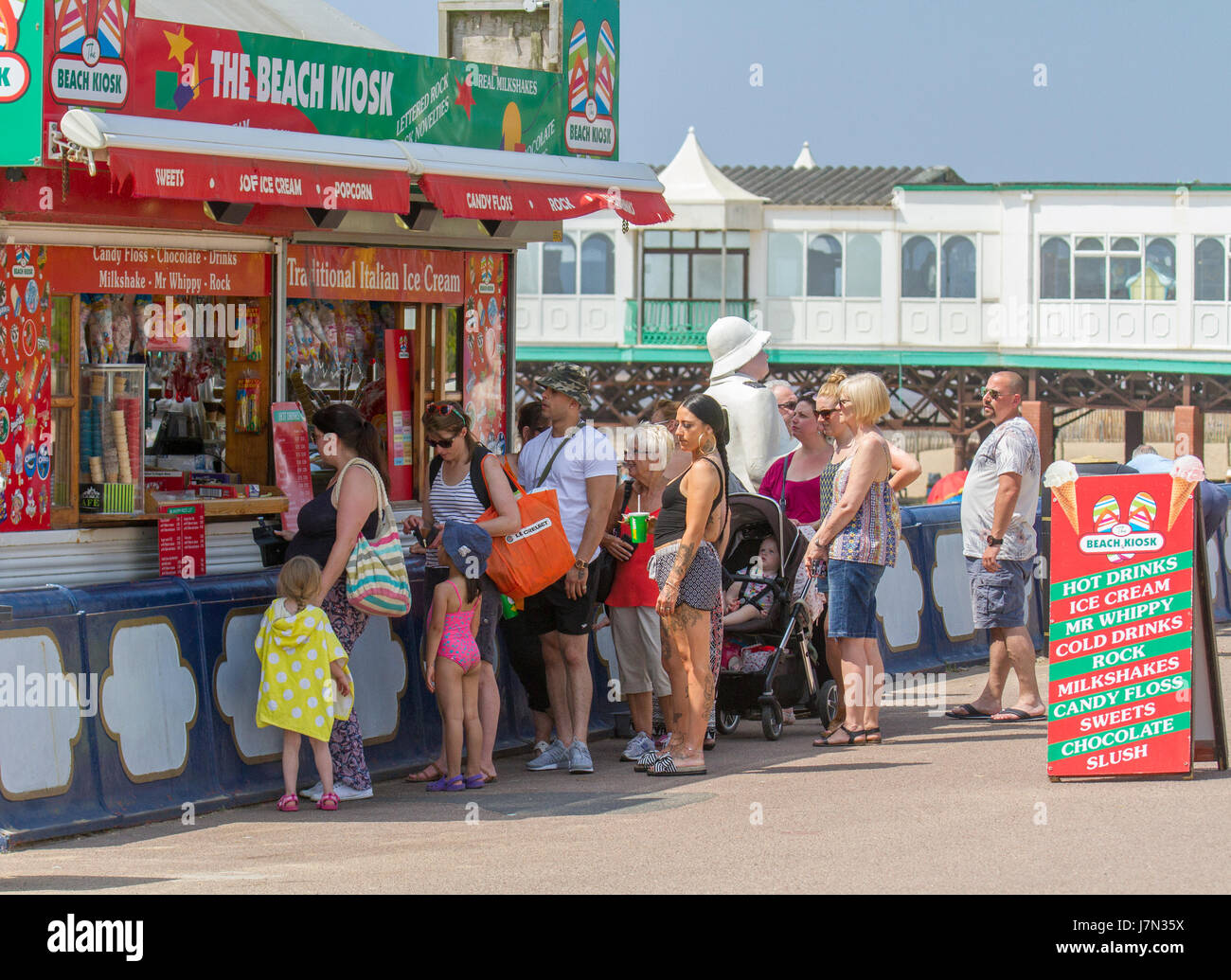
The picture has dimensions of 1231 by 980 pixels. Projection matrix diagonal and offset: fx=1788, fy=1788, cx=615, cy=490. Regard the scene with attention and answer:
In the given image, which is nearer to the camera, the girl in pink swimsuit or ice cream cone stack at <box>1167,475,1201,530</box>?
ice cream cone stack at <box>1167,475,1201,530</box>

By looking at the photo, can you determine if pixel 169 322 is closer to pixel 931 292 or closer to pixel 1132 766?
pixel 1132 766

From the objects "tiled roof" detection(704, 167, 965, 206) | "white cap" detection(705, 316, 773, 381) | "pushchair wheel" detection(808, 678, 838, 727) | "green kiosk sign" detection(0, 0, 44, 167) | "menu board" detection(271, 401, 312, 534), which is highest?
"tiled roof" detection(704, 167, 965, 206)

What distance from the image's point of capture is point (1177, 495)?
8.10 metres

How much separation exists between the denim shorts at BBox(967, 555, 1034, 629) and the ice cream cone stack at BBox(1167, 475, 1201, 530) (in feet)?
6.86

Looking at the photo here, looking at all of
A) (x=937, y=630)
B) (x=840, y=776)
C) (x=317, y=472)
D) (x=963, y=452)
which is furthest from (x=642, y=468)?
(x=963, y=452)

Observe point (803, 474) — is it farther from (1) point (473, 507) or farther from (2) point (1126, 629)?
(2) point (1126, 629)

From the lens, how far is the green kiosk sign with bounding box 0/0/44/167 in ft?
27.8

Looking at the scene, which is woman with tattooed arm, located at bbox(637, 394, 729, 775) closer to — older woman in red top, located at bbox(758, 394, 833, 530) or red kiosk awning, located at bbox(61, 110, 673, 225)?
older woman in red top, located at bbox(758, 394, 833, 530)

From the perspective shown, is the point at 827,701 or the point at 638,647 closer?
the point at 638,647

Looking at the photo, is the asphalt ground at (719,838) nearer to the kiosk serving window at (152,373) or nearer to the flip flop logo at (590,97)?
the kiosk serving window at (152,373)

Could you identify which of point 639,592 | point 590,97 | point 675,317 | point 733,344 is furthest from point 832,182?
point 639,592

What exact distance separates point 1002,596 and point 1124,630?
200 centimetres

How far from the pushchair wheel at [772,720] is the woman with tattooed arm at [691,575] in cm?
93

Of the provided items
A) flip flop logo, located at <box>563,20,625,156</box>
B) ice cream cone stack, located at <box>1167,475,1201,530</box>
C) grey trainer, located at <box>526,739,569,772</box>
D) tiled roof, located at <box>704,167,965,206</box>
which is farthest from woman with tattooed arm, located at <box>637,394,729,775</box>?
tiled roof, located at <box>704,167,965,206</box>
